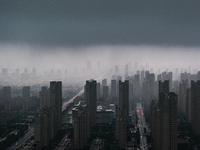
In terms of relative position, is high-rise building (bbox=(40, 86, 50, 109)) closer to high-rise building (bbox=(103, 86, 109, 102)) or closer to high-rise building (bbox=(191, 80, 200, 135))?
high-rise building (bbox=(103, 86, 109, 102))

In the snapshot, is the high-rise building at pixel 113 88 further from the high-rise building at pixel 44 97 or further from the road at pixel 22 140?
the road at pixel 22 140

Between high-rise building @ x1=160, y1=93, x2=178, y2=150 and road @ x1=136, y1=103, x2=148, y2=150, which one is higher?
high-rise building @ x1=160, y1=93, x2=178, y2=150

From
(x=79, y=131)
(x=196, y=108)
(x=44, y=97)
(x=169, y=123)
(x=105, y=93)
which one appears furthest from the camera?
(x=105, y=93)

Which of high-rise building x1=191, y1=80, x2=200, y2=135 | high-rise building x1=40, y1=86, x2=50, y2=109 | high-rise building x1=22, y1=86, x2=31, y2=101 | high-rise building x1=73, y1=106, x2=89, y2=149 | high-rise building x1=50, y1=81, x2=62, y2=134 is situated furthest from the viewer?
high-rise building x1=22, y1=86, x2=31, y2=101

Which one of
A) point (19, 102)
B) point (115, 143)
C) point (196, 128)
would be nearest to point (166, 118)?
point (115, 143)

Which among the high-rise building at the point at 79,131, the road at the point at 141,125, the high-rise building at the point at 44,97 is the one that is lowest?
the road at the point at 141,125

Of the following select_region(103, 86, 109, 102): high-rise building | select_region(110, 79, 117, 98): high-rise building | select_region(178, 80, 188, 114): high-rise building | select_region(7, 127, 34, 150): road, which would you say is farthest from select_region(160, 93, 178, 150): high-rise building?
select_region(110, 79, 117, 98): high-rise building

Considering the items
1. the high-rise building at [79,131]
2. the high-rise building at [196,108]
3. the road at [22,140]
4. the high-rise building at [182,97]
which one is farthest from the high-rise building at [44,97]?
the high-rise building at [182,97]

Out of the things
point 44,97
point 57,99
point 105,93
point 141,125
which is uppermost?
point 57,99

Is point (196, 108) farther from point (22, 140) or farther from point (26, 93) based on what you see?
point (26, 93)

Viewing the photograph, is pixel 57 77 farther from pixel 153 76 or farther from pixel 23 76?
pixel 153 76

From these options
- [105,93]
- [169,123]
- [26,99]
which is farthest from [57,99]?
[105,93]
